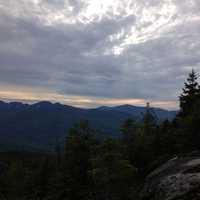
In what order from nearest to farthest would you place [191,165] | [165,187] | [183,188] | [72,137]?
1. [183,188]
2. [165,187]
3. [191,165]
4. [72,137]

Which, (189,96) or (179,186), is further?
(189,96)

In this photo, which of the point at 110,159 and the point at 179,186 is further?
the point at 110,159

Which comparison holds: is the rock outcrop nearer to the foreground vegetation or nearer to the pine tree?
the foreground vegetation

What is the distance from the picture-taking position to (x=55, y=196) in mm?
33750

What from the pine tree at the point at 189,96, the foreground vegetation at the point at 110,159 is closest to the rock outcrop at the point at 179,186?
the foreground vegetation at the point at 110,159

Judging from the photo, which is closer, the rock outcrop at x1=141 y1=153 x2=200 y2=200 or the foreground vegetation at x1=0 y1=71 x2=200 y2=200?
the rock outcrop at x1=141 y1=153 x2=200 y2=200

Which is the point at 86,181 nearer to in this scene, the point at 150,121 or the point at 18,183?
Answer: the point at 150,121

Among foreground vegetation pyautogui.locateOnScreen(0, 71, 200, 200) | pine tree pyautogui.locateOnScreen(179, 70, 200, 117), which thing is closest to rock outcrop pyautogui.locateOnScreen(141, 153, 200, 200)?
foreground vegetation pyautogui.locateOnScreen(0, 71, 200, 200)

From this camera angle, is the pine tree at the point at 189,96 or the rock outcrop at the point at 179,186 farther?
the pine tree at the point at 189,96

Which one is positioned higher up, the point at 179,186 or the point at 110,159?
the point at 179,186

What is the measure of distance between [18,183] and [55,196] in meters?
47.2

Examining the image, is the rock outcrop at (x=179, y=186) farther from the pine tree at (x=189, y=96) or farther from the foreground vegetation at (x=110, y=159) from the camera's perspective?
the pine tree at (x=189, y=96)

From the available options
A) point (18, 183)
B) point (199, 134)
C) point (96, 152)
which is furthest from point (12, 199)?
point (199, 134)

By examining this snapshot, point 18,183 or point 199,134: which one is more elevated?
point 199,134
